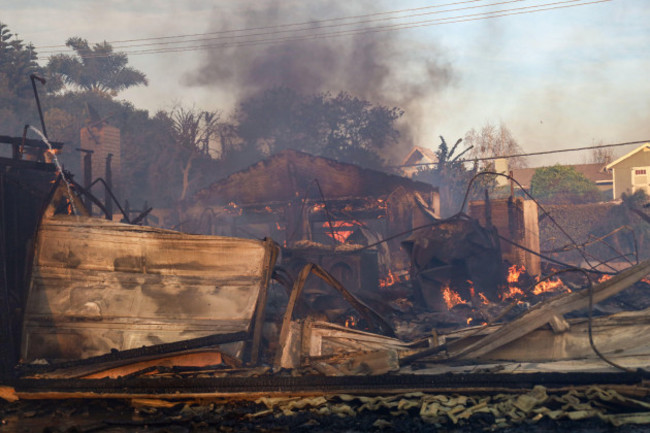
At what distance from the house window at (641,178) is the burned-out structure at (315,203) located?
31320 mm

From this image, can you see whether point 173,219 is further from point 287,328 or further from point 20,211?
point 287,328

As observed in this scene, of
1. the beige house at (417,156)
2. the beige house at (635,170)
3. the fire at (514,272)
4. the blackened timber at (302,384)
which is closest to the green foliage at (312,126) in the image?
the beige house at (417,156)

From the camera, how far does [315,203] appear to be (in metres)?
21.5

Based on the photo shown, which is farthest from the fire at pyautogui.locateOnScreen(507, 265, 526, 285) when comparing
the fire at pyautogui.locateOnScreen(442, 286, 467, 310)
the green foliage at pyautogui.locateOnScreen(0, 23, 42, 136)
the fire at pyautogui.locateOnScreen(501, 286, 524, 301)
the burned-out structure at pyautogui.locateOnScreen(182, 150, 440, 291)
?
the green foliage at pyautogui.locateOnScreen(0, 23, 42, 136)

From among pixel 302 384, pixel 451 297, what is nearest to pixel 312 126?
pixel 451 297

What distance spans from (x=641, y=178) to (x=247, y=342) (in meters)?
47.7

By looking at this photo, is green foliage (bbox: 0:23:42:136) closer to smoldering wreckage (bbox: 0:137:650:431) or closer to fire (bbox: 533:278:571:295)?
smoldering wreckage (bbox: 0:137:650:431)

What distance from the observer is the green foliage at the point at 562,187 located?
39.5 metres

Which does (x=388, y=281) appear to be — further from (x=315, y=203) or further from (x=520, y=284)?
(x=315, y=203)

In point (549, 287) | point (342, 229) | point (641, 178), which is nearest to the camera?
point (549, 287)

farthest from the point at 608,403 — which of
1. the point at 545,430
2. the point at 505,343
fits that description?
the point at 505,343

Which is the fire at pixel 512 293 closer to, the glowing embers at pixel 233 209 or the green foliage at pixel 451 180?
the glowing embers at pixel 233 209

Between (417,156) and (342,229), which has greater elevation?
(417,156)

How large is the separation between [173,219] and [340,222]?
8058 millimetres
